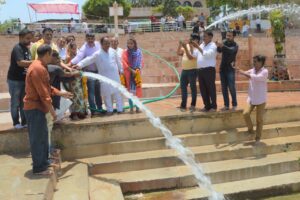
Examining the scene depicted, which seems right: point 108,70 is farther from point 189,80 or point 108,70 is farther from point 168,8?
point 168,8

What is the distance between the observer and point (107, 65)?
313 inches

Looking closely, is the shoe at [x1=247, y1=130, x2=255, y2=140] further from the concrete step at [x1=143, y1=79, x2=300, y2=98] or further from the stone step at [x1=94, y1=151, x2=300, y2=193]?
the concrete step at [x1=143, y1=79, x2=300, y2=98]

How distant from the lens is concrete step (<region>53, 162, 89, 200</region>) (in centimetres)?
550

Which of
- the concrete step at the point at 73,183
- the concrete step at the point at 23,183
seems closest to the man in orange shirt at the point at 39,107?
the concrete step at the point at 23,183

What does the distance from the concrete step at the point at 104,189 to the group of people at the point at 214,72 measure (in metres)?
2.49

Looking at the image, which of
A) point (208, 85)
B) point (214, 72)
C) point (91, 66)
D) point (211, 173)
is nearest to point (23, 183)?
point (211, 173)

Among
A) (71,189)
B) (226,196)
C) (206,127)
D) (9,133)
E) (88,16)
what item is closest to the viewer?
(71,189)

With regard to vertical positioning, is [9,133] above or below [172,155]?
above

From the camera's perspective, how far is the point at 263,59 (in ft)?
24.1

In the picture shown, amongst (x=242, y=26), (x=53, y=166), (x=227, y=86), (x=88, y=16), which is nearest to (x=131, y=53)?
(x=227, y=86)

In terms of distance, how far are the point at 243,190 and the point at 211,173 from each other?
572 millimetres

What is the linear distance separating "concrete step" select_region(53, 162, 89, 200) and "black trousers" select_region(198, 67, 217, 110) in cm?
270

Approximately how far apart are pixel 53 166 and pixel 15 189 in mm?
872

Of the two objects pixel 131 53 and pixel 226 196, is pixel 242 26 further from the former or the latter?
pixel 226 196
